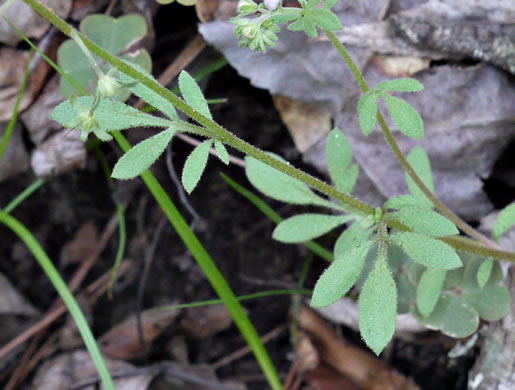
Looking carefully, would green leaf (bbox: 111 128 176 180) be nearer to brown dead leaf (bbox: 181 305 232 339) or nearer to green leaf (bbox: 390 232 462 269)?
green leaf (bbox: 390 232 462 269)

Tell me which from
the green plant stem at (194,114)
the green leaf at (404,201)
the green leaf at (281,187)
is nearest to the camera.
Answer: the green plant stem at (194,114)

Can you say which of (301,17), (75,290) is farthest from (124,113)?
(75,290)

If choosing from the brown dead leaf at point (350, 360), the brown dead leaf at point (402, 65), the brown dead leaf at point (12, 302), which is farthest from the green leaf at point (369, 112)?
the brown dead leaf at point (12, 302)

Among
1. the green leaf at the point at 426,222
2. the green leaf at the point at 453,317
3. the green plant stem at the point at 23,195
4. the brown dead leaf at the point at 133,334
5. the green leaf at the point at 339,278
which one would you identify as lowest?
the brown dead leaf at the point at 133,334

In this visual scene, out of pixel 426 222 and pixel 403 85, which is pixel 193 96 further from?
pixel 426 222

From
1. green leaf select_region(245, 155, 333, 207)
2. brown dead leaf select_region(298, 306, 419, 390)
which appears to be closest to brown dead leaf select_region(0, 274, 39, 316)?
brown dead leaf select_region(298, 306, 419, 390)

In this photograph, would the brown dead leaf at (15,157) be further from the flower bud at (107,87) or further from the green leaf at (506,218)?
the green leaf at (506,218)

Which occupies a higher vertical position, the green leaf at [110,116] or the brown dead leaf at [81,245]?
the green leaf at [110,116]
